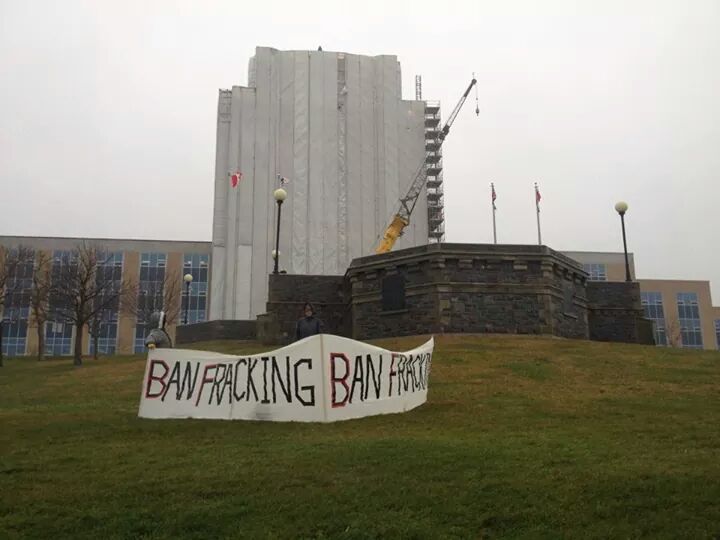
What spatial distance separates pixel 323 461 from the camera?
27.3 feet

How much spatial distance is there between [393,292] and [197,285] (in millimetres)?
45561

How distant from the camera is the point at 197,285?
71438mm

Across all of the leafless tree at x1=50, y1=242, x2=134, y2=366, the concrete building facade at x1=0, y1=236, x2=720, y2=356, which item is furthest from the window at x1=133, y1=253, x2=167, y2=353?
the leafless tree at x1=50, y1=242, x2=134, y2=366

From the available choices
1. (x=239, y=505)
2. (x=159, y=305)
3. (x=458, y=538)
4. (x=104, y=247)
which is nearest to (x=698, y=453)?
(x=458, y=538)

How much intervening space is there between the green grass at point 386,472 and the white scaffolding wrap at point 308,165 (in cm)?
4236

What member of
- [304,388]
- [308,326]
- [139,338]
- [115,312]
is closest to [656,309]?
[139,338]

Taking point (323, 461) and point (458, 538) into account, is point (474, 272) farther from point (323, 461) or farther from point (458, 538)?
point (458, 538)

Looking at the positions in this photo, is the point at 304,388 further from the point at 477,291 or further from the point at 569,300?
the point at 569,300

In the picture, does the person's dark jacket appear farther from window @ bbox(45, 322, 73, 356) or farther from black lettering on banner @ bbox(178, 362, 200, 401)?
window @ bbox(45, 322, 73, 356)

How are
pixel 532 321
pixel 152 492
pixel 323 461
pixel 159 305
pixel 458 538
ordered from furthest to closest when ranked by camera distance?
pixel 159 305, pixel 532 321, pixel 323 461, pixel 152 492, pixel 458 538

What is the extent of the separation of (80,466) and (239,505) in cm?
287

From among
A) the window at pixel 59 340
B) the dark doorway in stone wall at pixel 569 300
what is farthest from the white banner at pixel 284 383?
the window at pixel 59 340

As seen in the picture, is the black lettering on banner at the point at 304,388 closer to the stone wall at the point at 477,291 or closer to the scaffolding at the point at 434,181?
the stone wall at the point at 477,291

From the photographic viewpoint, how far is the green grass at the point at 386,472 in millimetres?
6199
